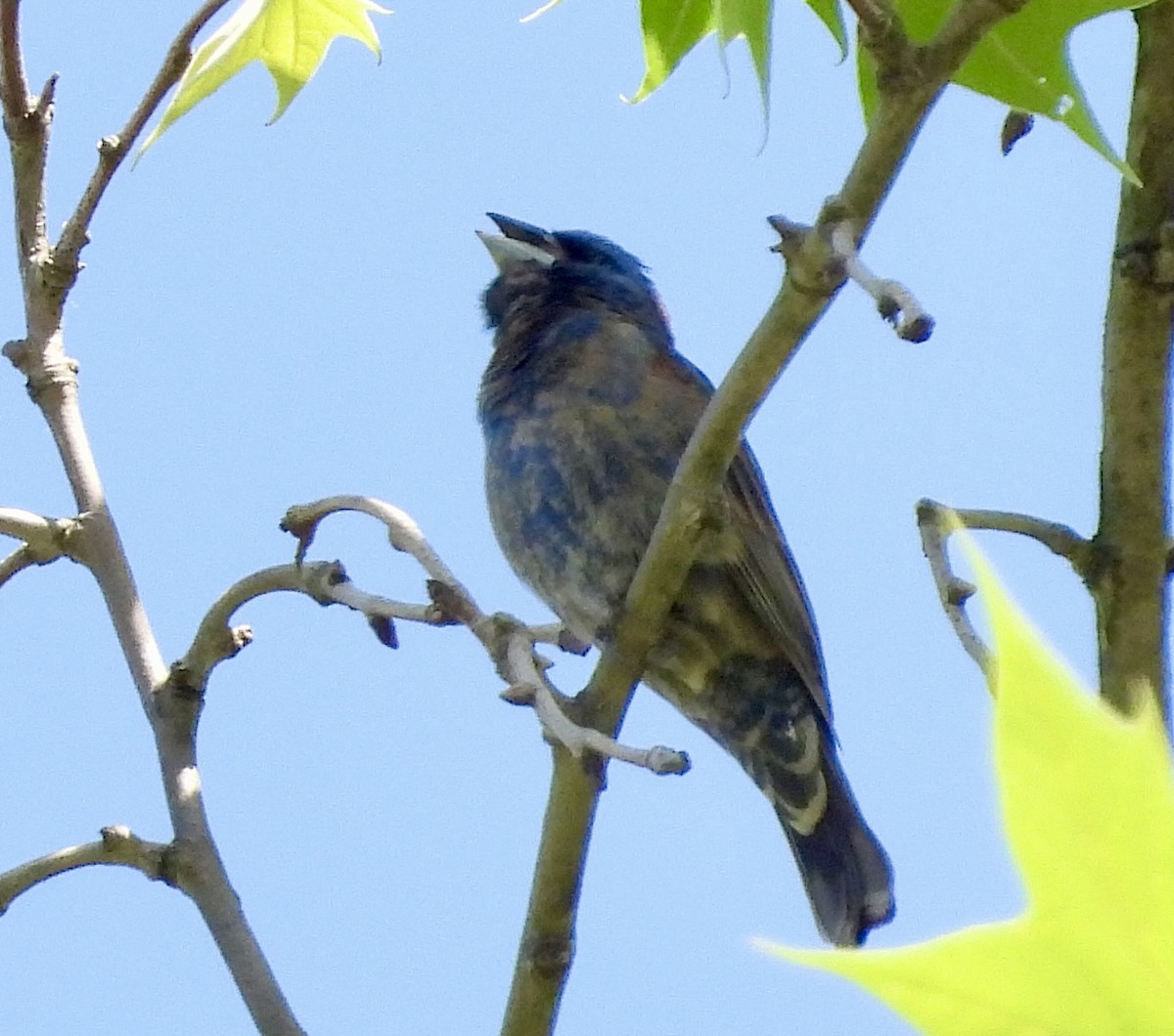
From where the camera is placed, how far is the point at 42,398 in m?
2.44

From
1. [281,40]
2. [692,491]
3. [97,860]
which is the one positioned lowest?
[97,860]

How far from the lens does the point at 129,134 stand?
2.26m

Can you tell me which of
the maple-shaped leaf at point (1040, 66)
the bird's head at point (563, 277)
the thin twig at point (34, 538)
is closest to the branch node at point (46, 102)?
the thin twig at point (34, 538)

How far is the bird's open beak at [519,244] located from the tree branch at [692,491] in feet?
8.27

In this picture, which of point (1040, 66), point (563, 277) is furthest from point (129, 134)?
point (563, 277)

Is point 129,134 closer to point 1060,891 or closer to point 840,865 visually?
point 1060,891

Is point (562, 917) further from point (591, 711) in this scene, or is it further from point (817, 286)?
point (817, 286)

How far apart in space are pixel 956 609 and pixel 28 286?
1480mm

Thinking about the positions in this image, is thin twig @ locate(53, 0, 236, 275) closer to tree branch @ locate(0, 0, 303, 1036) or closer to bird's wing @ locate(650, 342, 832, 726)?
tree branch @ locate(0, 0, 303, 1036)

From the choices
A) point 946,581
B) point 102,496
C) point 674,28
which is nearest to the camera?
point 946,581

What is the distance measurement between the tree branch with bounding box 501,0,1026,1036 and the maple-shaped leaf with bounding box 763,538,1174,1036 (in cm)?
116

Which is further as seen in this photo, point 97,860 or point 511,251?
point 511,251

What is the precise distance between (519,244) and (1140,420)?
2.73 m

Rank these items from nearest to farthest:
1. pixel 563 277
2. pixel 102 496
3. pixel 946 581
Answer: pixel 946 581, pixel 102 496, pixel 563 277
